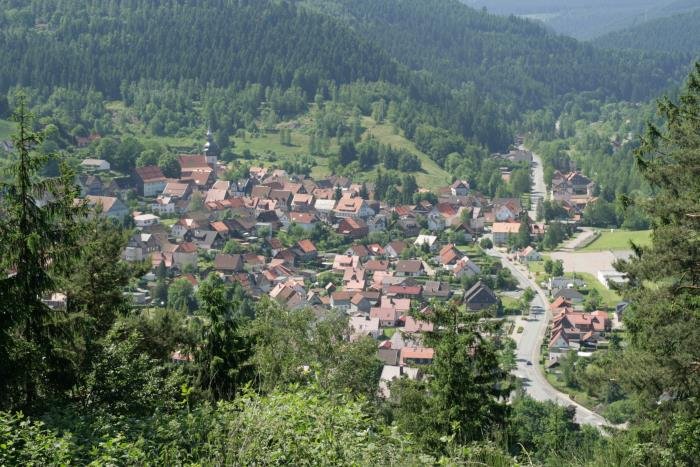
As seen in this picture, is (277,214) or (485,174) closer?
(277,214)

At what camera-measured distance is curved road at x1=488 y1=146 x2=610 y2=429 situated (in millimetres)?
24062

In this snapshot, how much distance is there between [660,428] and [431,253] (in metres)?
35.1

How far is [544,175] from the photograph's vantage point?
215 ft

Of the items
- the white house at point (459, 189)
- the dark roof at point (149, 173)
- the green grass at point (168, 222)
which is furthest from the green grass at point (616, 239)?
the dark roof at point (149, 173)

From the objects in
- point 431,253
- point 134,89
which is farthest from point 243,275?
point 134,89

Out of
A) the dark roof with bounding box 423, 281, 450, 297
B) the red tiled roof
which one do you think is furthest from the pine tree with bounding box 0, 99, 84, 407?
the red tiled roof

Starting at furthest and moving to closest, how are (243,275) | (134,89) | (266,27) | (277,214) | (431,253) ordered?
1. (266,27)
2. (134,89)
3. (277,214)
4. (431,253)
5. (243,275)

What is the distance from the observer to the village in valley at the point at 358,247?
109ft

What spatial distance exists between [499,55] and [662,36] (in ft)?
184

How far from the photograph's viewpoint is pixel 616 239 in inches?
1843

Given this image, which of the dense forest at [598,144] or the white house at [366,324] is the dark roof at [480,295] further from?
the dense forest at [598,144]

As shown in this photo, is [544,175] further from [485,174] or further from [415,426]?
[415,426]

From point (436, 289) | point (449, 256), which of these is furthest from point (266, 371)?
point (449, 256)

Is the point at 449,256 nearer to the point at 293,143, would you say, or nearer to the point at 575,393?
the point at 575,393
